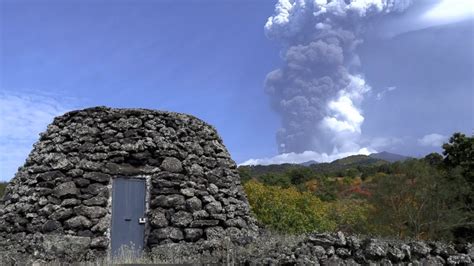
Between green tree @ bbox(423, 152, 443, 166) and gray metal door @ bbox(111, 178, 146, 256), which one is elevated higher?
green tree @ bbox(423, 152, 443, 166)

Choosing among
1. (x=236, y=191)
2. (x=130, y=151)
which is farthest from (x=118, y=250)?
(x=236, y=191)

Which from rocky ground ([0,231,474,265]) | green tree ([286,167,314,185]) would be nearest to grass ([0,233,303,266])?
rocky ground ([0,231,474,265])

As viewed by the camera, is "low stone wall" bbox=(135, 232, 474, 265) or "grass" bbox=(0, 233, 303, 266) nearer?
"low stone wall" bbox=(135, 232, 474, 265)

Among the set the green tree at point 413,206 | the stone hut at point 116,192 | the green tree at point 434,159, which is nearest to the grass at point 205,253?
the stone hut at point 116,192

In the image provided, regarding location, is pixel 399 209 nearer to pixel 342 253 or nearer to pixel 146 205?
pixel 146 205

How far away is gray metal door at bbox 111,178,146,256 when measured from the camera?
1202 cm

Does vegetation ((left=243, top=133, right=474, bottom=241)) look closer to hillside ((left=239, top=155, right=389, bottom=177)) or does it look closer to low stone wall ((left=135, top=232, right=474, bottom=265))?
low stone wall ((left=135, top=232, right=474, bottom=265))

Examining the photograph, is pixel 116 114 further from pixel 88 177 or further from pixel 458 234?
pixel 458 234

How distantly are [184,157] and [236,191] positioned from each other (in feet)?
5.14

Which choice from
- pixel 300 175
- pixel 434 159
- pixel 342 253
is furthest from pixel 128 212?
pixel 300 175

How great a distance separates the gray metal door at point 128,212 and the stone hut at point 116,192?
0.07 ft

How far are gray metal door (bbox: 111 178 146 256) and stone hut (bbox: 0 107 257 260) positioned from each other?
0.02 metres

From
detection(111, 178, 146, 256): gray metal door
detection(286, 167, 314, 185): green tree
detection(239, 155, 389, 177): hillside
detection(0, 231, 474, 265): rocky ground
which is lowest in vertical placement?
detection(0, 231, 474, 265): rocky ground

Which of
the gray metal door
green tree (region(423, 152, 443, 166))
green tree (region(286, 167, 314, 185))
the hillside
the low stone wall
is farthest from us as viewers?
the hillside
